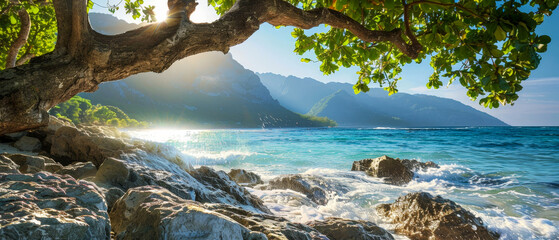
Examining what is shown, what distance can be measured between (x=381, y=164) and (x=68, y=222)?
12823mm

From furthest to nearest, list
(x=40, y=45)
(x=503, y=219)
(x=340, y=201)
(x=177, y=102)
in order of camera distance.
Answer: (x=177, y=102) → (x=40, y=45) → (x=340, y=201) → (x=503, y=219)

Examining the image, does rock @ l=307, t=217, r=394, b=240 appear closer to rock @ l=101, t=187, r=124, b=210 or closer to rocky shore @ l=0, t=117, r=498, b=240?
rocky shore @ l=0, t=117, r=498, b=240

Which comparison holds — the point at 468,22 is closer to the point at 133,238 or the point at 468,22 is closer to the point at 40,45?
the point at 133,238

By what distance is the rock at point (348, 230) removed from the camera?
3.55m

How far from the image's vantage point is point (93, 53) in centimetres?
230

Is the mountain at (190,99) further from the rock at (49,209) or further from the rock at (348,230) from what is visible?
the rock at (49,209)

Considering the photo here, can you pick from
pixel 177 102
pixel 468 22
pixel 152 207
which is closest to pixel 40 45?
pixel 152 207

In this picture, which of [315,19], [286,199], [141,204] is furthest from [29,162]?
[286,199]

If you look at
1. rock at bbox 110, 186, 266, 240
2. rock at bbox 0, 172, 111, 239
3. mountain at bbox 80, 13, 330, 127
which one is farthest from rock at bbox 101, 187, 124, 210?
mountain at bbox 80, 13, 330, 127

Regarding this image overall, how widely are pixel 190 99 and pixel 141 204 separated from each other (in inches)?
6744

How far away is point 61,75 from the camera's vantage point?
7.37 ft

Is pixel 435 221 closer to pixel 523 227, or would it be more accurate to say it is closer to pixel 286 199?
pixel 523 227

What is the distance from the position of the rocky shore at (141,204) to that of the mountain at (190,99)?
128765mm

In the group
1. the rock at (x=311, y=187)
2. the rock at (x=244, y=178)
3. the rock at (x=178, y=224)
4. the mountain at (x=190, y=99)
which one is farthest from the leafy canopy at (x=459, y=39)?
the mountain at (x=190, y=99)
